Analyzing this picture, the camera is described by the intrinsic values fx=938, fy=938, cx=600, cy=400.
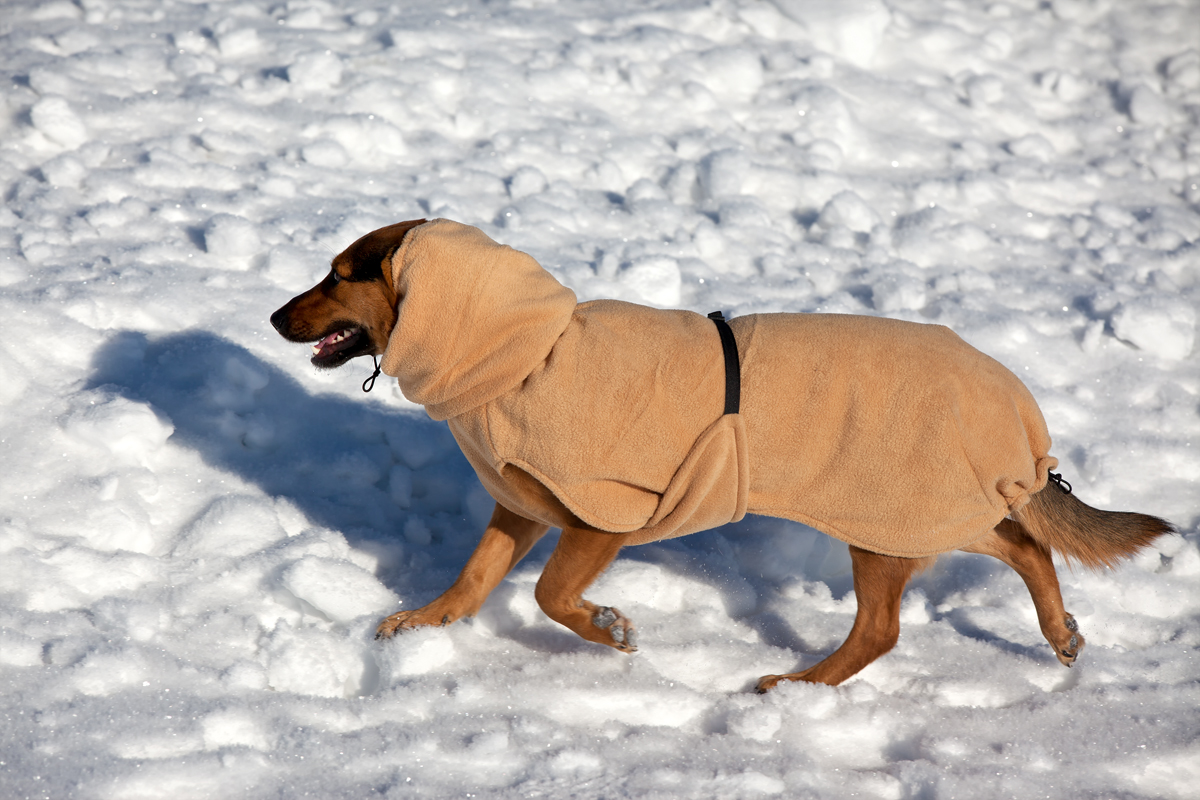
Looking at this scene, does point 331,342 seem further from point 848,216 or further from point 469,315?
point 848,216

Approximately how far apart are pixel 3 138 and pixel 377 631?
3.92 metres

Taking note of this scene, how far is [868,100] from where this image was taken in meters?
6.45

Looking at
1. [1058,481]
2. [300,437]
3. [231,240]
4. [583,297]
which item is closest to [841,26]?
[583,297]

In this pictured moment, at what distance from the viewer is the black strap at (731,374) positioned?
2.62 metres

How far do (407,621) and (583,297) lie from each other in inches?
84.9

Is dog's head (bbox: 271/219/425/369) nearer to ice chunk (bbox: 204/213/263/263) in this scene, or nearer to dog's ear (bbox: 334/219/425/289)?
dog's ear (bbox: 334/219/425/289)

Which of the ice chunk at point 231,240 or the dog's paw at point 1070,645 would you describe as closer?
the dog's paw at point 1070,645

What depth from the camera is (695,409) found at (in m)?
2.62

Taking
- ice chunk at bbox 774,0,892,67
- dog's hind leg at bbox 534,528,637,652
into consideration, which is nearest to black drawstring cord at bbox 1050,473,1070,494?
dog's hind leg at bbox 534,528,637,652

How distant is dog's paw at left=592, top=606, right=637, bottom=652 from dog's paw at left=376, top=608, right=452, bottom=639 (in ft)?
1.65

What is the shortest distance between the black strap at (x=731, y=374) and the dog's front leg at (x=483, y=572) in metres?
0.91

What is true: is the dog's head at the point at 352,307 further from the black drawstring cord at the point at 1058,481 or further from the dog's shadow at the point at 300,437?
the black drawstring cord at the point at 1058,481

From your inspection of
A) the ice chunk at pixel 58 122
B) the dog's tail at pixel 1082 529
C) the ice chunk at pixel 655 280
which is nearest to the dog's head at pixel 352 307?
the ice chunk at pixel 655 280

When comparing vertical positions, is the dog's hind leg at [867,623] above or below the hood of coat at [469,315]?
below
